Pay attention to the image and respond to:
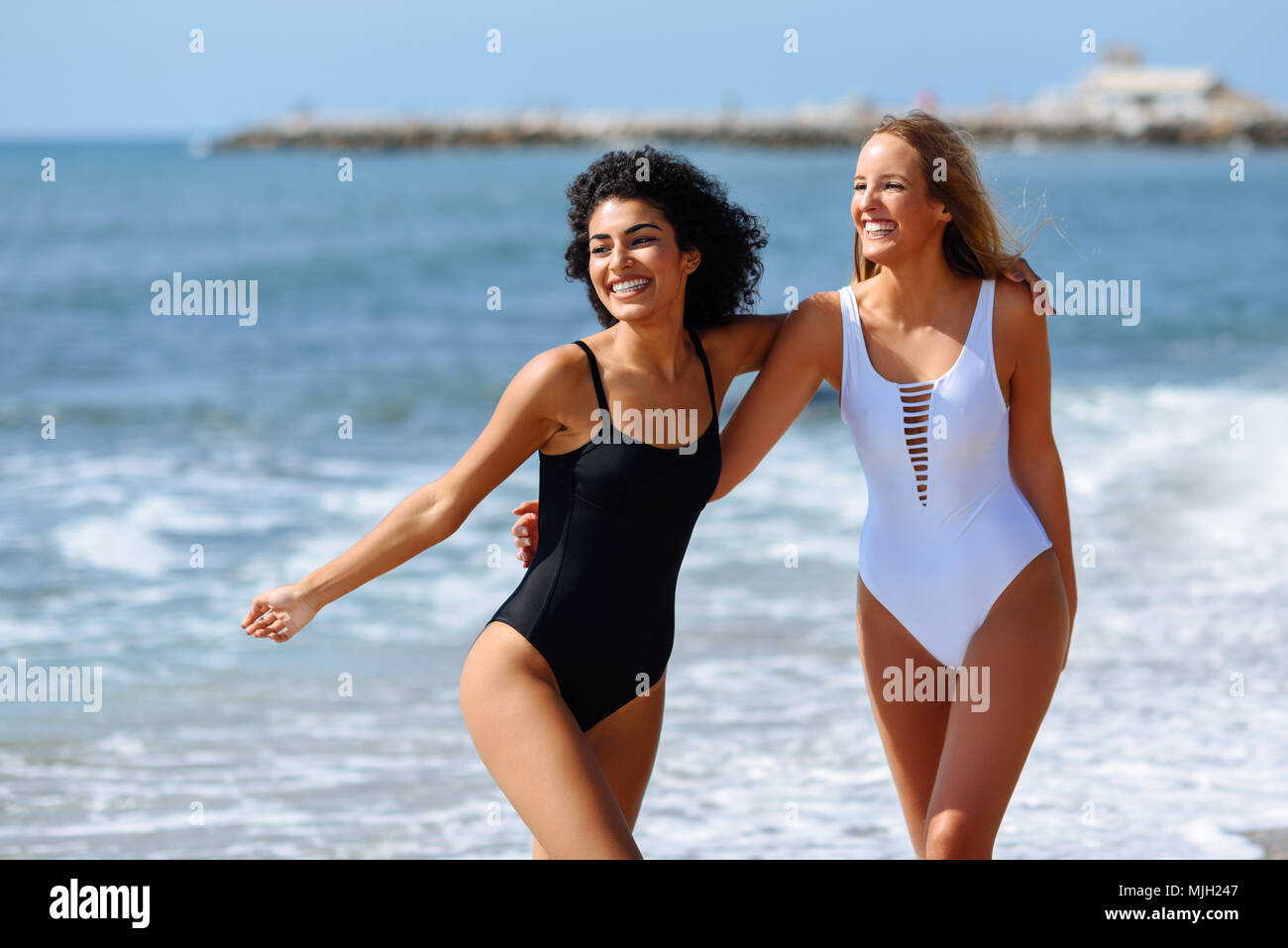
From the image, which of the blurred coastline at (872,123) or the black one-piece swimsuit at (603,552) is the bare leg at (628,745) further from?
the blurred coastline at (872,123)

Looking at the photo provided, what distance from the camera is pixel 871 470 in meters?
3.63

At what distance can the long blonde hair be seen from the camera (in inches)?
142

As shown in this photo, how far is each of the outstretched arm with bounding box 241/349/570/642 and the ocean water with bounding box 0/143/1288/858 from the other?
142 cm

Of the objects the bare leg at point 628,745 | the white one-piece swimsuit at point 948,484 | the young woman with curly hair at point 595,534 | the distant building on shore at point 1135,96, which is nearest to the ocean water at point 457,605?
the white one-piece swimsuit at point 948,484

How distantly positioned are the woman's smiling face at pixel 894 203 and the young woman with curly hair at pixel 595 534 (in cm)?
46

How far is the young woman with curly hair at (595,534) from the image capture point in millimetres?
3268

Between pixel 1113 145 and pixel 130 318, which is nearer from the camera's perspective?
pixel 130 318

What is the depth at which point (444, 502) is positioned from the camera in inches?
133

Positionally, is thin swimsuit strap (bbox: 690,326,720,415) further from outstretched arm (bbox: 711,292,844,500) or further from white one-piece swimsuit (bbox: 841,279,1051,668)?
white one-piece swimsuit (bbox: 841,279,1051,668)

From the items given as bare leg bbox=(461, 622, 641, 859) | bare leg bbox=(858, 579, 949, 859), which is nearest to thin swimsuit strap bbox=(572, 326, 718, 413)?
bare leg bbox=(461, 622, 641, 859)

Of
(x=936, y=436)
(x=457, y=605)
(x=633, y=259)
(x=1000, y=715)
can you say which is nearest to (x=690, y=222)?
(x=633, y=259)
